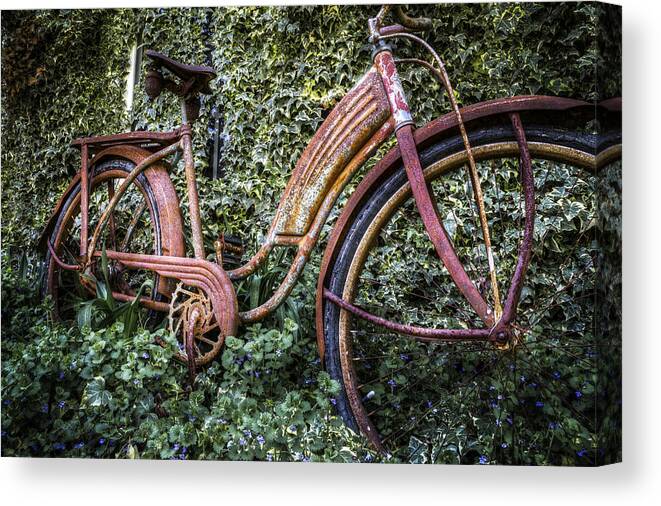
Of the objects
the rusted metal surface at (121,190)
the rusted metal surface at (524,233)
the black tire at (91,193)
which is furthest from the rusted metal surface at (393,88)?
the black tire at (91,193)

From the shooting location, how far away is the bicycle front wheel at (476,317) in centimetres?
352

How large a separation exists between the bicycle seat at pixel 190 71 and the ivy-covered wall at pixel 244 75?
0.19 feet

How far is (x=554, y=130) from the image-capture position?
353 cm

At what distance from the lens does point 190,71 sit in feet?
13.0

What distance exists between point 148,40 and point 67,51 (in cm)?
42

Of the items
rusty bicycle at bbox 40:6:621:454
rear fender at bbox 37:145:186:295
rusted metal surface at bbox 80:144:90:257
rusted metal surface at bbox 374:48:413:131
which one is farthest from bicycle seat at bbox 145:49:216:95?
rusted metal surface at bbox 374:48:413:131

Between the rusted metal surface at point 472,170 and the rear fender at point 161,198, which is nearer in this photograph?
the rusted metal surface at point 472,170

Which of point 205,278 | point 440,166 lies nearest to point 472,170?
point 440,166

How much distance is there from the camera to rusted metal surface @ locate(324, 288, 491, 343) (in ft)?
11.7

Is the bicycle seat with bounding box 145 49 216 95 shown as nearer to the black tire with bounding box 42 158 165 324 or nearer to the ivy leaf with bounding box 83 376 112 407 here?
the black tire with bounding box 42 158 165 324

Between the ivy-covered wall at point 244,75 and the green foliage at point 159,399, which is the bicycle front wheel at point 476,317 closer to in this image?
the green foliage at point 159,399

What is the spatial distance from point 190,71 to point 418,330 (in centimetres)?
157

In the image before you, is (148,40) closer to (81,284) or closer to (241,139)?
(241,139)

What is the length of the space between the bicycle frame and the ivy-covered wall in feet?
0.28
